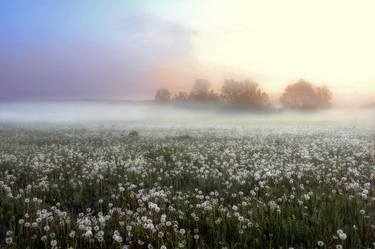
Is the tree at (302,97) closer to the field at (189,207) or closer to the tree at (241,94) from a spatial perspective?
the tree at (241,94)

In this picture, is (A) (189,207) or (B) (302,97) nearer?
(A) (189,207)

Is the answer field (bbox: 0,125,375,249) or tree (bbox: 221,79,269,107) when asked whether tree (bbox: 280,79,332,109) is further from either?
field (bbox: 0,125,375,249)

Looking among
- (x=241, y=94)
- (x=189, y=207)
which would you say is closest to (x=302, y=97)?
(x=241, y=94)

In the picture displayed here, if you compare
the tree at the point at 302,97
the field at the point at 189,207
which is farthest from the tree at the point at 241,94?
the field at the point at 189,207

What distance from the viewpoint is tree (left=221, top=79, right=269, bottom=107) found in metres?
133

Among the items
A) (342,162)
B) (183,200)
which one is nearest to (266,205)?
(183,200)

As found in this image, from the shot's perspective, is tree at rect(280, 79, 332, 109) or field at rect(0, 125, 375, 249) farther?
tree at rect(280, 79, 332, 109)

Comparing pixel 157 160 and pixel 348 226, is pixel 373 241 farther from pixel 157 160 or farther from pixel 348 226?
pixel 157 160

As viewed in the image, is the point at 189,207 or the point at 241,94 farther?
the point at 241,94

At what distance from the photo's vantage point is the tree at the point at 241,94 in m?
133

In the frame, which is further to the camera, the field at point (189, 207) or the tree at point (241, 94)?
the tree at point (241, 94)

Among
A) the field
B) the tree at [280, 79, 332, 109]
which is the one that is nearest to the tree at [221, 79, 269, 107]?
the tree at [280, 79, 332, 109]

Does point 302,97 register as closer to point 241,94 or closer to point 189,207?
point 241,94

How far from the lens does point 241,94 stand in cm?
13400
